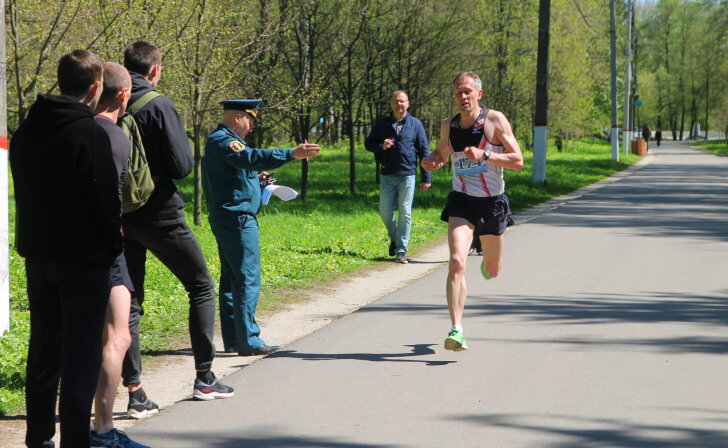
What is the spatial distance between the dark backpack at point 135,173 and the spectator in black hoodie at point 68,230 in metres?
0.81

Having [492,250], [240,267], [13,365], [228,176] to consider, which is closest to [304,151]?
[228,176]

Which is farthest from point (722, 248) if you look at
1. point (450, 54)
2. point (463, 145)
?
point (450, 54)

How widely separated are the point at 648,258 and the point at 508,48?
29023 mm

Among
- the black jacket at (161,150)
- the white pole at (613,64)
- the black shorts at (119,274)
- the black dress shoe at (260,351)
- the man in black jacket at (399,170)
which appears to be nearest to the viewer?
the black shorts at (119,274)

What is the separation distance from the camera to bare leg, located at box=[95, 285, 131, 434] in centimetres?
461

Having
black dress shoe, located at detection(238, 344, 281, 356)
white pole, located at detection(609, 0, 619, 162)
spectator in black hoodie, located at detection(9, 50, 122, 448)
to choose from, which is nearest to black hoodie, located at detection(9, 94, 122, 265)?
spectator in black hoodie, located at detection(9, 50, 122, 448)

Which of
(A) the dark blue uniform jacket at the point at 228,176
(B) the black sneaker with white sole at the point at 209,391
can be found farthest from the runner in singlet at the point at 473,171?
(B) the black sneaker with white sole at the point at 209,391

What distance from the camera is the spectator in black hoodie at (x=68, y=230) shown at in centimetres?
406

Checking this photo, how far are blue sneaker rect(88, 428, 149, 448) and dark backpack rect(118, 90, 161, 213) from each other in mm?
1199

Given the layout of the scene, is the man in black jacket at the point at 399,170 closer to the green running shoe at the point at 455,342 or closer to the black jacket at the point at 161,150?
the green running shoe at the point at 455,342

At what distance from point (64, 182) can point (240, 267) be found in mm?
2822

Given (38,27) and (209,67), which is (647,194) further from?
(38,27)

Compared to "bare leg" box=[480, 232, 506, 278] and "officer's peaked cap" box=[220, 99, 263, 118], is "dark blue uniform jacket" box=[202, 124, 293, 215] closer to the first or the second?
"officer's peaked cap" box=[220, 99, 263, 118]

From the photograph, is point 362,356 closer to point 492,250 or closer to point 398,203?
point 492,250
